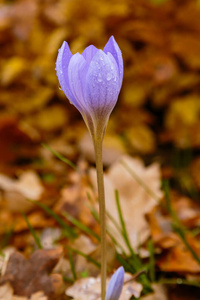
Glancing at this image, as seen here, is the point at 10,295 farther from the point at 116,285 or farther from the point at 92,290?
the point at 116,285

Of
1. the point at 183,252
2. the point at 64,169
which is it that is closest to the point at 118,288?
the point at 183,252

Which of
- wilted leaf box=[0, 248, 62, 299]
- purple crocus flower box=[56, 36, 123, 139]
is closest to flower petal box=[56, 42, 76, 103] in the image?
purple crocus flower box=[56, 36, 123, 139]

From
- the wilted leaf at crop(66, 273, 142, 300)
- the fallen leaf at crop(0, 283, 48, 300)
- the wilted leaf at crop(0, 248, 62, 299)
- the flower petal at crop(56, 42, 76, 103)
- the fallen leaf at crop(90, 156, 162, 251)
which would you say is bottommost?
the wilted leaf at crop(66, 273, 142, 300)

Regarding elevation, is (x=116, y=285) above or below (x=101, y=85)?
below

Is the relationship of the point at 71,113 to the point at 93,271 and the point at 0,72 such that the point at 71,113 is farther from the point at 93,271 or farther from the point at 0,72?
the point at 93,271

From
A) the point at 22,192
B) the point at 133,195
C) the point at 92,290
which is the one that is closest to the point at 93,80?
the point at 92,290

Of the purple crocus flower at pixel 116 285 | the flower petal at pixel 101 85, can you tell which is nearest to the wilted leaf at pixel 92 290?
the purple crocus flower at pixel 116 285

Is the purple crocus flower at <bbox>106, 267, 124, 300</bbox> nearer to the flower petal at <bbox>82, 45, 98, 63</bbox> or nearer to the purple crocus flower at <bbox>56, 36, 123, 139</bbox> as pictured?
the purple crocus flower at <bbox>56, 36, 123, 139</bbox>
